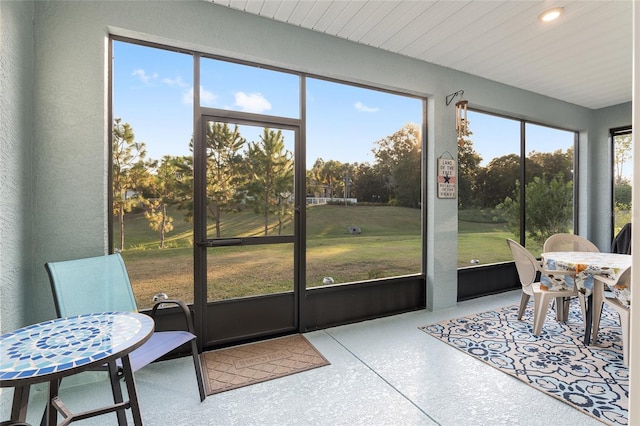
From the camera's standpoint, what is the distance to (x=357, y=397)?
6.66 ft

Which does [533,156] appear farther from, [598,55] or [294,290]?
[294,290]

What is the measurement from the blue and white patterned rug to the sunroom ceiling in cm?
286

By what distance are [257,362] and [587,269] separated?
290cm

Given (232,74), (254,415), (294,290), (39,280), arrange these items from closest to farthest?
(254,415) → (39,280) → (232,74) → (294,290)

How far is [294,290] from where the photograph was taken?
3037 millimetres

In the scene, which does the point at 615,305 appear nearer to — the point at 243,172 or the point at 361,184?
the point at 361,184

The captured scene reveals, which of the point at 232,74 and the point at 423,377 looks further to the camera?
the point at 232,74

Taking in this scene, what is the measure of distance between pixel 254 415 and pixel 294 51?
9.51 feet

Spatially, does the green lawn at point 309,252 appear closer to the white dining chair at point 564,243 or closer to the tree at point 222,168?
the tree at point 222,168

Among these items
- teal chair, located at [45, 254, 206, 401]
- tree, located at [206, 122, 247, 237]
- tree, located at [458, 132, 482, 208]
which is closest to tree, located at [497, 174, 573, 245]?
tree, located at [458, 132, 482, 208]

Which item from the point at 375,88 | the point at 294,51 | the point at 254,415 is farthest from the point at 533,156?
the point at 254,415

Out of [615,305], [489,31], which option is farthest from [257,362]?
[489,31]

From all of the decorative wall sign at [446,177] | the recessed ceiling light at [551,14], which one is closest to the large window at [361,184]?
the decorative wall sign at [446,177]

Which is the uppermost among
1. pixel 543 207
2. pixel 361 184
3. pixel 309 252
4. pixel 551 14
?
pixel 551 14
